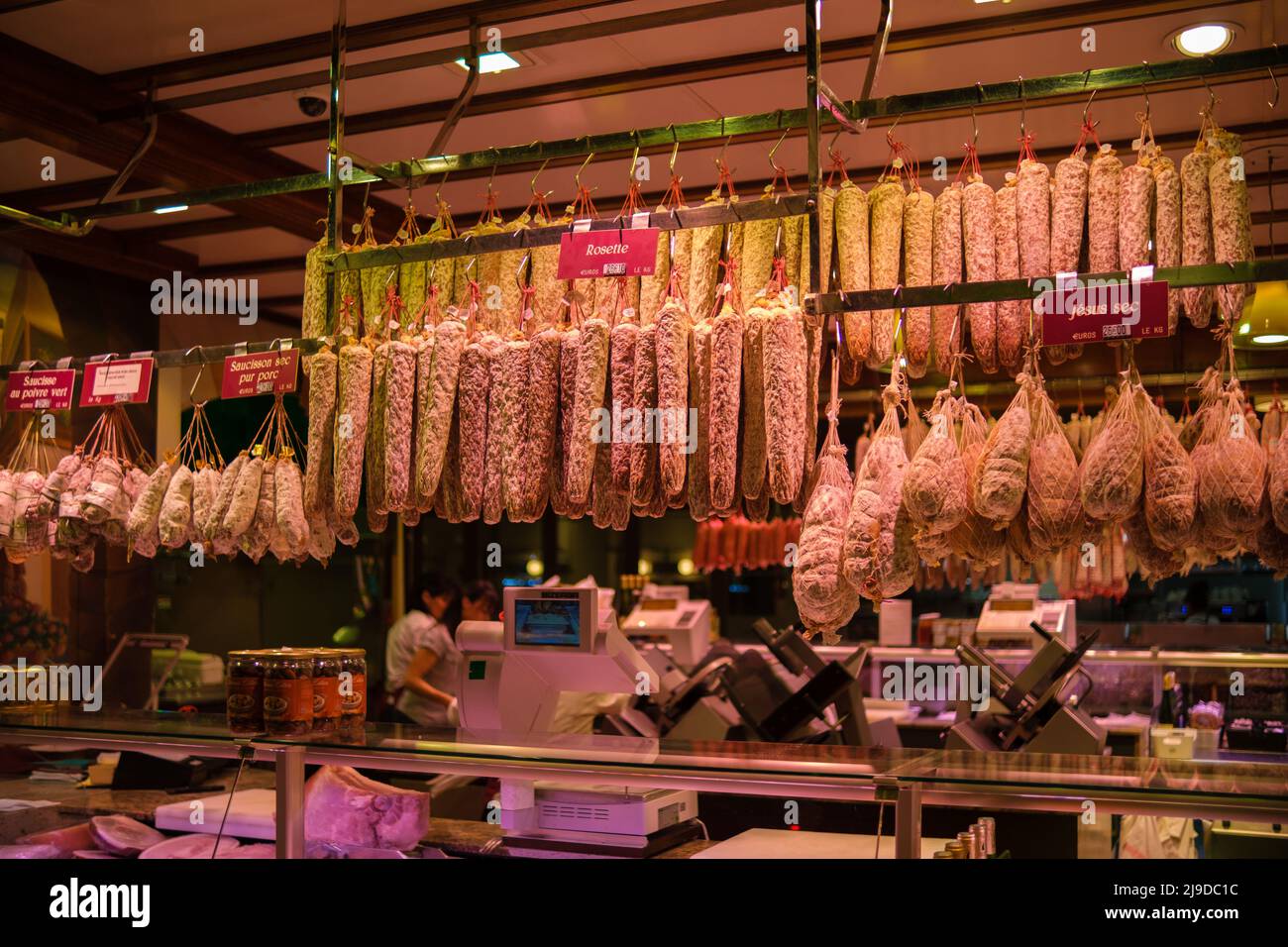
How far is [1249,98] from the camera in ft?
15.2

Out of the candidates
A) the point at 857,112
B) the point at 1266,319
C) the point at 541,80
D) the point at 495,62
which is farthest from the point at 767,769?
the point at 1266,319

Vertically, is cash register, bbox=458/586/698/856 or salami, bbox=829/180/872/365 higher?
salami, bbox=829/180/872/365

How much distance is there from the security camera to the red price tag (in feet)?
4.88

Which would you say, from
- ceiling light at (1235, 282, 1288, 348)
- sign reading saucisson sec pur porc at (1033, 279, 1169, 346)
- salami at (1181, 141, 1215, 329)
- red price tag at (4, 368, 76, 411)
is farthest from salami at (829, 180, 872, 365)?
red price tag at (4, 368, 76, 411)

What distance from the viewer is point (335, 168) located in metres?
3.62

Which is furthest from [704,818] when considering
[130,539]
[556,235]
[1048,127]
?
[1048,127]

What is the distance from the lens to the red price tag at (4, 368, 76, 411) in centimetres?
408

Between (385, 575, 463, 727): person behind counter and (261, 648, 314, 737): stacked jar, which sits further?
(385, 575, 463, 727): person behind counter

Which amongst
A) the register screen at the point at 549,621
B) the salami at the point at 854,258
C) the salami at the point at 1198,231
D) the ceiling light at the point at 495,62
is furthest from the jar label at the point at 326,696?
the salami at the point at 1198,231

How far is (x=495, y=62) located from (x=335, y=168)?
1.06 m

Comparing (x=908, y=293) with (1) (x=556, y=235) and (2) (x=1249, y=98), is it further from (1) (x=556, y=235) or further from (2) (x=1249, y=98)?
(2) (x=1249, y=98)

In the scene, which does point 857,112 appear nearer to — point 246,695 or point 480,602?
point 246,695

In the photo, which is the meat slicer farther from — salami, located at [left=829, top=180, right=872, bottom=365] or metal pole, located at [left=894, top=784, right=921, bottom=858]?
metal pole, located at [left=894, top=784, right=921, bottom=858]

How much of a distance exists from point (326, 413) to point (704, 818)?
1.63 metres
